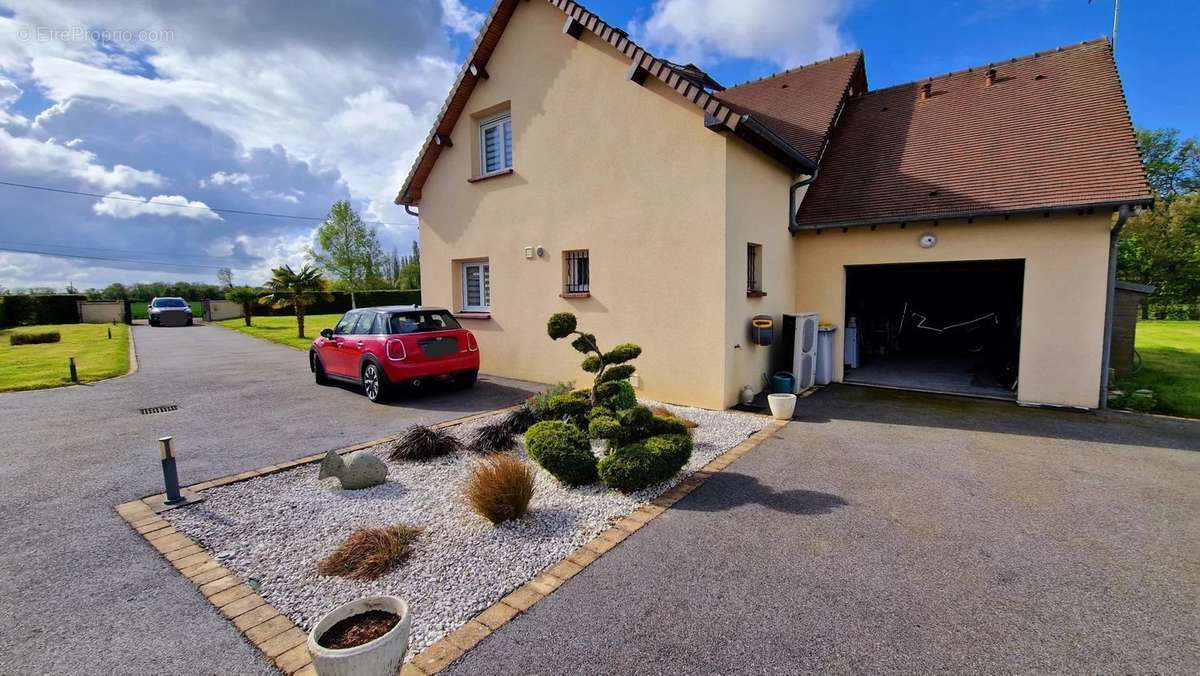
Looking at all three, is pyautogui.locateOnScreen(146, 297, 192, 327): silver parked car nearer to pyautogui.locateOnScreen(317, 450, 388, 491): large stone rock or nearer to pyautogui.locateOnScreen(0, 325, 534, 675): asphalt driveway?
pyautogui.locateOnScreen(0, 325, 534, 675): asphalt driveway

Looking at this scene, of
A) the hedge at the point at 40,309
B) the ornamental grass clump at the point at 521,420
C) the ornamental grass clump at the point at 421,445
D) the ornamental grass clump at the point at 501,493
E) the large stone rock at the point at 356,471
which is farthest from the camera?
the hedge at the point at 40,309

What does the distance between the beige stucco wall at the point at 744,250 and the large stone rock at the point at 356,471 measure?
4.83 m

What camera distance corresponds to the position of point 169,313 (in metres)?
28.9

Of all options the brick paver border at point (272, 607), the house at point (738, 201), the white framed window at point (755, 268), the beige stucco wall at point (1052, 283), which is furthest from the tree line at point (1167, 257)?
the brick paver border at point (272, 607)

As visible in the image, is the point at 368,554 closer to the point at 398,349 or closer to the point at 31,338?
the point at 398,349

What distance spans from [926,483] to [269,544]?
563 cm

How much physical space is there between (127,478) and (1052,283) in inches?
471

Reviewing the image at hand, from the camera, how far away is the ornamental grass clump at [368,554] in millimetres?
3217

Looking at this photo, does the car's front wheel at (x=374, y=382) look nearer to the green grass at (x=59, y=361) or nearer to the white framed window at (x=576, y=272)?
the white framed window at (x=576, y=272)

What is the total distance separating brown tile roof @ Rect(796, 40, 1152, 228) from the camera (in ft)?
24.1

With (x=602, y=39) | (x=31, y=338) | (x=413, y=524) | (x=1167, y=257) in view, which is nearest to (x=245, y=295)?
(x=31, y=338)

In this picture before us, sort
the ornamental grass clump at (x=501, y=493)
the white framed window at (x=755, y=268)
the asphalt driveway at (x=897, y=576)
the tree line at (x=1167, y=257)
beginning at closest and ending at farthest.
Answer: the asphalt driveway at (x=897, y=576)
the ornamental grass clump at (x=501, y=493)
the white framed window at (x=755, y=268)
the tree line at (x=1167, y=257)

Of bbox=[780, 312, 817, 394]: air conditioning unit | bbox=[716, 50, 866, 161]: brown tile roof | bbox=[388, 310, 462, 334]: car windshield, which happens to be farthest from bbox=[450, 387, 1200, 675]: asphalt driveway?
bbox=[716, 50, 866, 161]: brown tile roof

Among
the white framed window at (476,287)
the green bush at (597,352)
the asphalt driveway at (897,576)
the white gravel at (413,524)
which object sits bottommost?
the asphalt driveway at (897,576)
